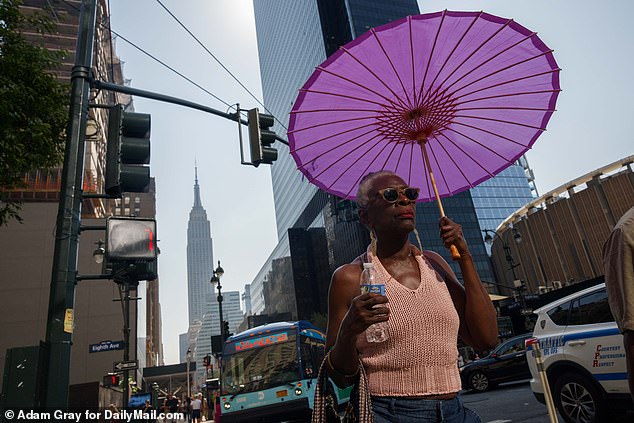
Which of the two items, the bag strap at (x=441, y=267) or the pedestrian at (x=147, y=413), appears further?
the pedestrian at (x=147, y=413)

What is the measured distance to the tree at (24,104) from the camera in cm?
855

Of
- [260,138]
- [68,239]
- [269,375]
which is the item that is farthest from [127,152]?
[269,375]

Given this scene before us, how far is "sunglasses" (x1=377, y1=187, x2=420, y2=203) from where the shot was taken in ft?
7.27

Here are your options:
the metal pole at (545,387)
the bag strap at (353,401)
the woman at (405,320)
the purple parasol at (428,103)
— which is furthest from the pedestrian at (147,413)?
the woman at (405,320)

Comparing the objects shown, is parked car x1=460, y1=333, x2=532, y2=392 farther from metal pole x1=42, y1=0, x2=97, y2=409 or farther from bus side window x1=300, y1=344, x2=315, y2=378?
metal pole x1=42, y1=0, x2=97, y2=409

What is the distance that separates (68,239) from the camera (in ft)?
15.4

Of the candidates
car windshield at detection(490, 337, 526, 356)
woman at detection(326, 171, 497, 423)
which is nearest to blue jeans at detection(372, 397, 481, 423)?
woman at detection(326, 171, 497, 423)

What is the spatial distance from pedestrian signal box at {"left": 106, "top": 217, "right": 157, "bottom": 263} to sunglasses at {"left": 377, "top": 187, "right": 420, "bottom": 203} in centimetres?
374

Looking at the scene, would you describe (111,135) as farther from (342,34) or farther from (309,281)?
(309,281)

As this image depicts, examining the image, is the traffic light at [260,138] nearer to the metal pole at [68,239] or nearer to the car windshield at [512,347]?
the metal pole at [68,239]

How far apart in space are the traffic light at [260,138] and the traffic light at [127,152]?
2.29 meters

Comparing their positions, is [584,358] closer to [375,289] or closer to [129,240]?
[375,289]

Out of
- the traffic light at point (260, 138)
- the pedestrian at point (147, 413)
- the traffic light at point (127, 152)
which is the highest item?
the traffic light at point (260, 138)

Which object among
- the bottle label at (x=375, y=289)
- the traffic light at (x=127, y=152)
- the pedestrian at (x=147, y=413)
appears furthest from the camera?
the pedestrian at (x=147, y=413)
